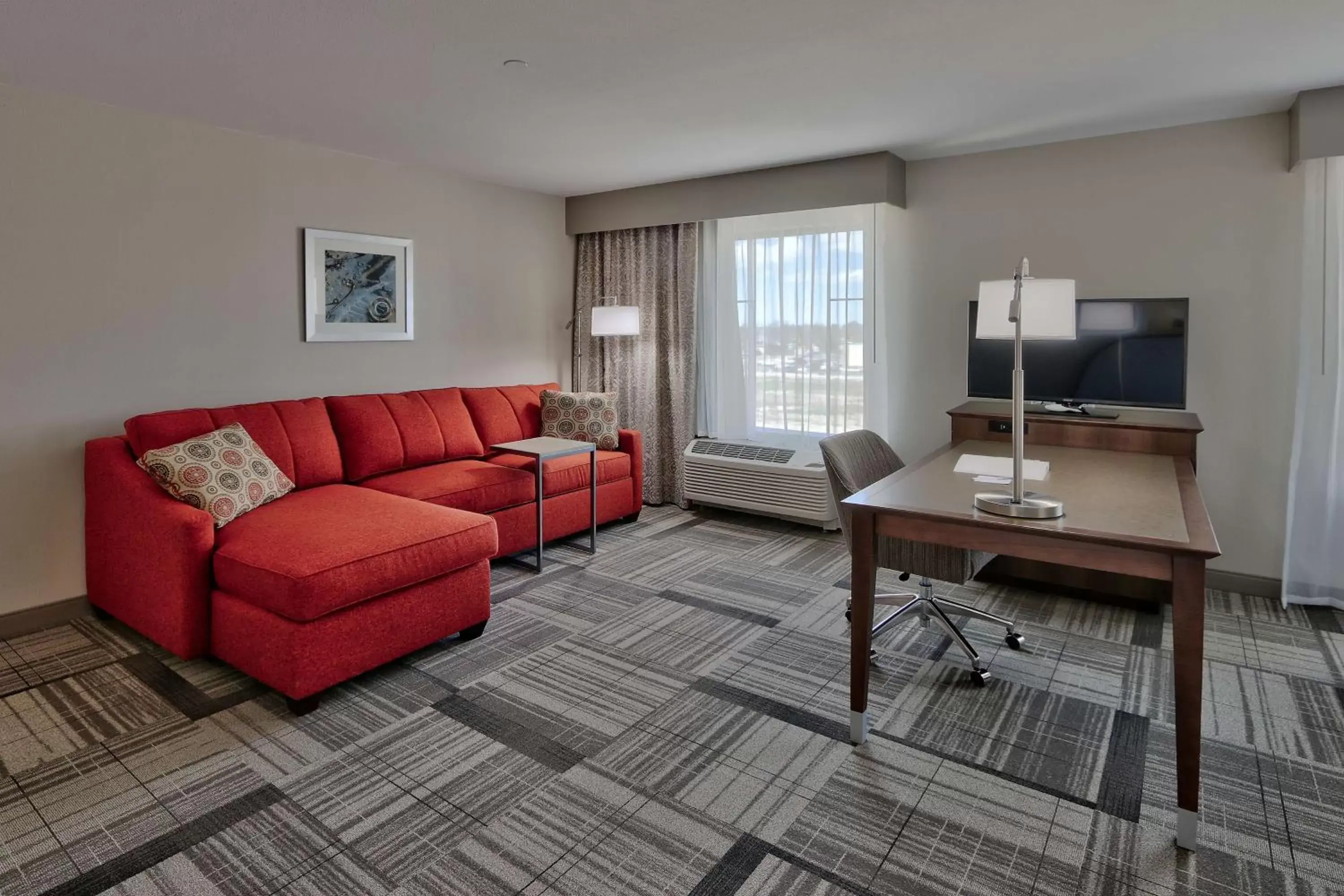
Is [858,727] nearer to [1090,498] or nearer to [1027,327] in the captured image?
[1090,498]

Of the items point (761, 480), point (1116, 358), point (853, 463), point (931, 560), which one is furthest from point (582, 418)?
point (1116, 358)

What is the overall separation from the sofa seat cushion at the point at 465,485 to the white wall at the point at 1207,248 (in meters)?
2.98

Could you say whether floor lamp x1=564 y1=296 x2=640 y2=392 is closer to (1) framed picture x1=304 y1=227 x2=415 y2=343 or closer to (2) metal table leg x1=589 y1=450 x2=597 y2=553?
(2) metal table leg x1=589 y1=450 x2=597 y2=553

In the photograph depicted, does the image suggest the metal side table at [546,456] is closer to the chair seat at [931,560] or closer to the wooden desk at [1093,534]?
the chair seat at [931,560]

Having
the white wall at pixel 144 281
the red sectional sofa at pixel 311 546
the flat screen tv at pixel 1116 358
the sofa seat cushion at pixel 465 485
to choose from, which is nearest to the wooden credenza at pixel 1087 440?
the flat screen tv at pixel 1116 358

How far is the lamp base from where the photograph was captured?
6.97 feet

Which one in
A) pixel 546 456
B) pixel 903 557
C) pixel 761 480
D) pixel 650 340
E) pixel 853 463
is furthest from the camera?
pixel 650 340

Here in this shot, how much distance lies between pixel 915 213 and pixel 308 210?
3563 mm

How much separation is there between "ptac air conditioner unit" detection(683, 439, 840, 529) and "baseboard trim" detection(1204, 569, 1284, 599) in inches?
78.5

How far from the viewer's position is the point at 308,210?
4.23m

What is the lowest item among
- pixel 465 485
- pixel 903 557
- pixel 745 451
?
pixel 903 557

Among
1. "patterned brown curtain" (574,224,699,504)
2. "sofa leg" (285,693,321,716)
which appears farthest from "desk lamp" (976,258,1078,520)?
"patterned brown curtain" (574,224,699,504)

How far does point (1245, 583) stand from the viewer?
12.5 ft

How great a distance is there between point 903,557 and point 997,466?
1.66 feet
